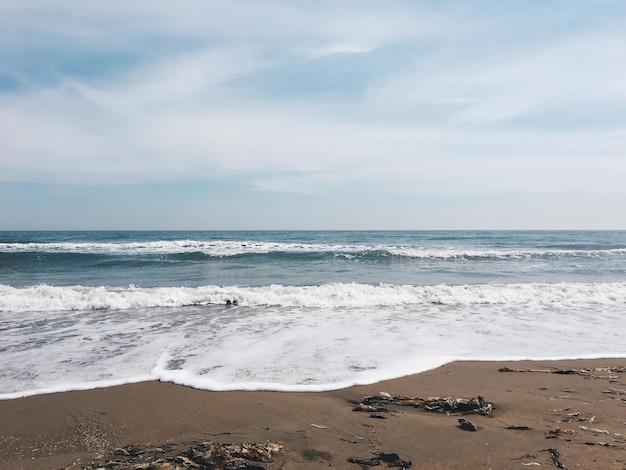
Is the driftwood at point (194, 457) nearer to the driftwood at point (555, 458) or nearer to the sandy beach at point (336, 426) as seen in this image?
the sandy beach at point (336, 426)

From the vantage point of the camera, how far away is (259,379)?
14.2 ft

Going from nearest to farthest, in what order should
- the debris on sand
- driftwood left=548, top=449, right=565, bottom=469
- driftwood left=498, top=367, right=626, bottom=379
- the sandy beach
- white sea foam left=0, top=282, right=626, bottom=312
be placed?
driftwood left=548, top=449, right=565, bottom=469
the sandy beach
the debris on sand
driftwood left=498, top=367, right=626, bottom=379
white sea foam left=0, top=282, right=626, bottom=312

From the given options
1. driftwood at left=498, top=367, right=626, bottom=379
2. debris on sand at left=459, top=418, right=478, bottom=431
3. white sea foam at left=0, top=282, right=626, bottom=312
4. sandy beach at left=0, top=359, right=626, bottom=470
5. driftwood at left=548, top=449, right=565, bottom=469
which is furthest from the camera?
white sea foam at left=0, top=282, right=626, bottom=312

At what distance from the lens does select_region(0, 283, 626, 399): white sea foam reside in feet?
15.1

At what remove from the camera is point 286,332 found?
6480mm

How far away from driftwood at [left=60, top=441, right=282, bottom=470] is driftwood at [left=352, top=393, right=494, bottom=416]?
109cm

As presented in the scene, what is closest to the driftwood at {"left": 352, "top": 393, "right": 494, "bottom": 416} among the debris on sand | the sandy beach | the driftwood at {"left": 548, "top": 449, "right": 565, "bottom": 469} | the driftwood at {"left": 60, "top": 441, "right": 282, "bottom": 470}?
the sandy beach

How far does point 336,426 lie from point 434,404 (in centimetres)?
100

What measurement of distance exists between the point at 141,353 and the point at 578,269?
1779cm

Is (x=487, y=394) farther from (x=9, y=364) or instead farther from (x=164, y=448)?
(x=9, y=364)

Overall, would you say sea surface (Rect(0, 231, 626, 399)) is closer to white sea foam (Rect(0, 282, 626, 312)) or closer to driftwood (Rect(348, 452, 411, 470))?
white sea foam (Rect(0, 282, 626, 312))

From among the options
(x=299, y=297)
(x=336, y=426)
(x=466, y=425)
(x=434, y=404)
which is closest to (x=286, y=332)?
(x=299, y=297)

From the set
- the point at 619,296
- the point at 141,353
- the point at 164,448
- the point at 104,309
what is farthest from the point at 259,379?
the point at 619,296

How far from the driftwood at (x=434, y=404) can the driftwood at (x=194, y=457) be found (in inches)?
43.1
